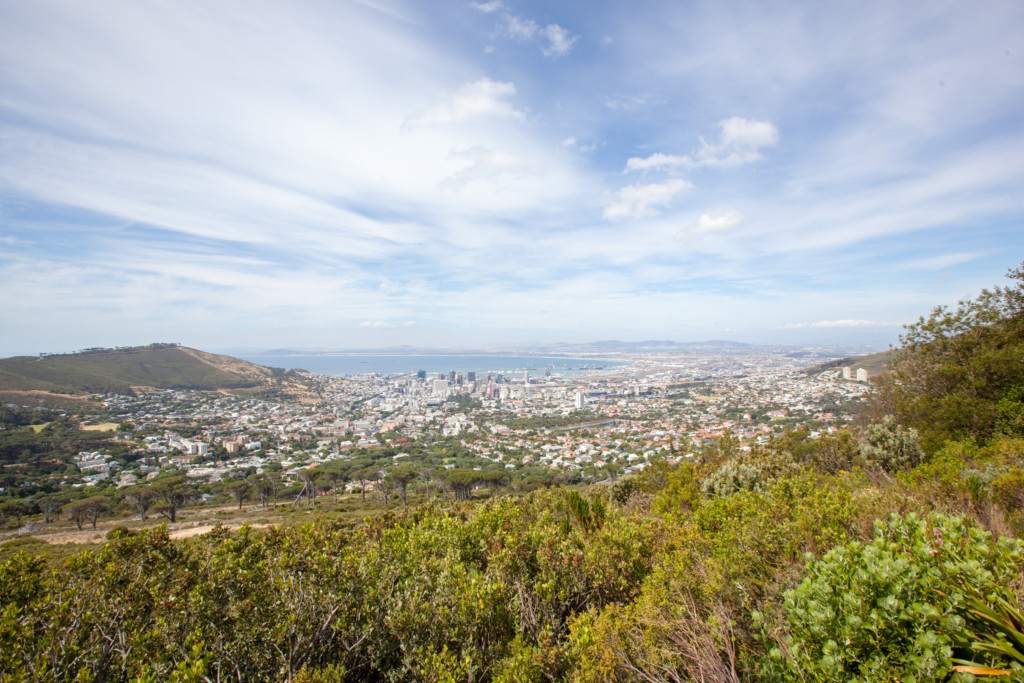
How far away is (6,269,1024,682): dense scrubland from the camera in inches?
106

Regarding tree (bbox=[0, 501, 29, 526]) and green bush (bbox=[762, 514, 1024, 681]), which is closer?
green bush (bbox=[762, 514, 1024, 681])

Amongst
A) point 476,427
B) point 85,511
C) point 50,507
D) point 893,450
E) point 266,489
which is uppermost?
point 893,450

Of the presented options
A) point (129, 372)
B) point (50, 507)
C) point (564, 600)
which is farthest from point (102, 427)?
point (564, 600)

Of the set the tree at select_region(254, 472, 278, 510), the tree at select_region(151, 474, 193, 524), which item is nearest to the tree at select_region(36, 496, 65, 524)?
the tree at select_region(151, 474, 193, 524)

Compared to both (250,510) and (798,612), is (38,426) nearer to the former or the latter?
(250,510)

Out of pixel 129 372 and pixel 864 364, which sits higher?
pixel 864 364

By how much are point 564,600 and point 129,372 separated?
11717 cm

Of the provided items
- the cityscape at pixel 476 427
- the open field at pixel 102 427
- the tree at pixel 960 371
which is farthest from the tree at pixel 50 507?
the tree at pixel 960 371

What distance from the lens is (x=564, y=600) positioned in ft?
19.7

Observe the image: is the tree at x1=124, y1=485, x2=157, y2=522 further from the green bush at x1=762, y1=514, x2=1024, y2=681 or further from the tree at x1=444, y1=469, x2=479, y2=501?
the green bush at x1=762, y1=514, x2=1024, y2=681

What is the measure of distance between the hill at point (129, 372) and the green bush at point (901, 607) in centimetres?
9521

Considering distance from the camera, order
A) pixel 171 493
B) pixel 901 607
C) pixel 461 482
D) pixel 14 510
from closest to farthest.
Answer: pixel 901 607 → pixel 14 510 → pixel 171 493 → pixel 461 482

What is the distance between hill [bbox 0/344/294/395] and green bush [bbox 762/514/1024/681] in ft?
312

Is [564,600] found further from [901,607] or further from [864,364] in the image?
[864,364]
